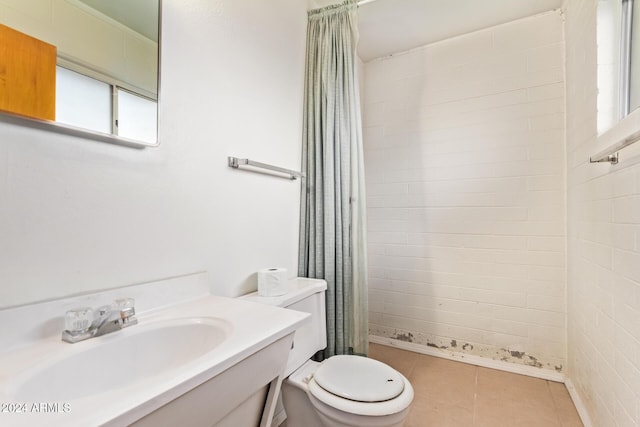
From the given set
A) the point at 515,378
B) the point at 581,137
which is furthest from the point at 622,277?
the point at 515,378

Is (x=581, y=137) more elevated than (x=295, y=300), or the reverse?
(x=581, y=137)

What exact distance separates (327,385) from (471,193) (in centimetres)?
170

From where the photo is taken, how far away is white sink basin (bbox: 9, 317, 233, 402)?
A: 0.62 meters

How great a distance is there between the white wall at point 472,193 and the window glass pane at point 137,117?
1827 mm

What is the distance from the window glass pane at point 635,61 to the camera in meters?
1.15

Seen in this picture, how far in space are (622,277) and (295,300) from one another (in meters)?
1.27

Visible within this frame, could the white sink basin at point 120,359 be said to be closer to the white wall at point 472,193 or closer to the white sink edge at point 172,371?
the white sink edge at point 172,371

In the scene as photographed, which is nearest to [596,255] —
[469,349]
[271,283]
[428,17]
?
[469,349]

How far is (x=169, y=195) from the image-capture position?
1.08 m

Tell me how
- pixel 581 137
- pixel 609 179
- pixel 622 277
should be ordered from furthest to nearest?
pixel 581 137 → pixel 609 179 → pixel 622 277

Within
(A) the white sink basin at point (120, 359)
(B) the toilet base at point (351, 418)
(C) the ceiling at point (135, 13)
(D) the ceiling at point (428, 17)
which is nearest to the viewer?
(A) the white sink basin at point (120, 359)

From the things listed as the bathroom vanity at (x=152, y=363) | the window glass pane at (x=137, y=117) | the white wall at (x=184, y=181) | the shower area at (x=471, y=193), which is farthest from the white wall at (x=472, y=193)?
the window glass pane at (x=137, y=117)

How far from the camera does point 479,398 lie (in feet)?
5.69

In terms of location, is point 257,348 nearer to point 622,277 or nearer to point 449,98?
point 622,277
